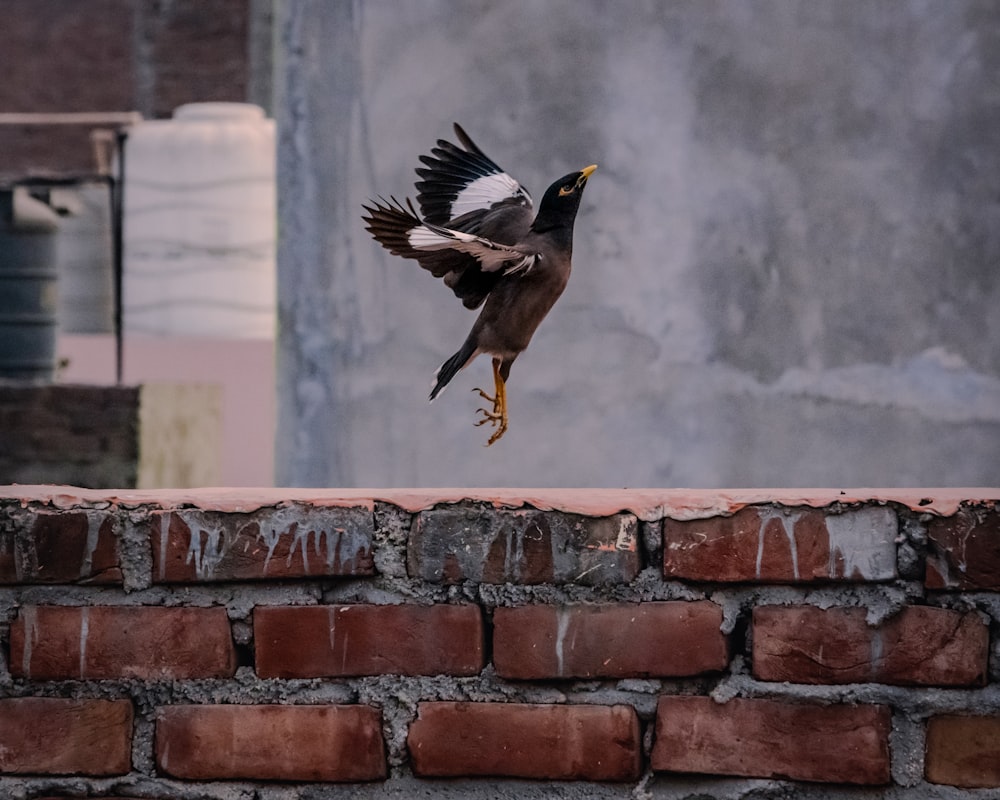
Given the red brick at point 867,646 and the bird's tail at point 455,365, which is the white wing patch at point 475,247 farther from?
the red brick at point 867,646

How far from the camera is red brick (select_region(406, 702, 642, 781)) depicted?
0.95m

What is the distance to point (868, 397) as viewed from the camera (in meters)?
2.18

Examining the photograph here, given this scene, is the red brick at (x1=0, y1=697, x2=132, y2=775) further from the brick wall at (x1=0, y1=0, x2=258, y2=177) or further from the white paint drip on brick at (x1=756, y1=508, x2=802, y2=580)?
the brick wall at (x1=0, y1=0, x2=258, y2=177)

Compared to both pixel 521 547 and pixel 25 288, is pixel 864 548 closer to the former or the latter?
pixel 521 547

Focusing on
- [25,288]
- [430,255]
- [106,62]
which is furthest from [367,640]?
[106,62]

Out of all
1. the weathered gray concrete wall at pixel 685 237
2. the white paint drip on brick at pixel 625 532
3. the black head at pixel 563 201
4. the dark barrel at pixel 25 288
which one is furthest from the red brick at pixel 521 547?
the dark barrel at pixel 25 288

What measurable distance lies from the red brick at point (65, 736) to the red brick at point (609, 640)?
1.03ft

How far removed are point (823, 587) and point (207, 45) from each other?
8.53 metres

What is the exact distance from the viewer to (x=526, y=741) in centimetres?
96

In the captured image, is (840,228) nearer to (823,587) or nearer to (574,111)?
(574,111)

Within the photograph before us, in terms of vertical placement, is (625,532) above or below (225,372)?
below

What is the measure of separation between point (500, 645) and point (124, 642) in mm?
306

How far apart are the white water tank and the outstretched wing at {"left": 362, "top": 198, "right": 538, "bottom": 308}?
481cm

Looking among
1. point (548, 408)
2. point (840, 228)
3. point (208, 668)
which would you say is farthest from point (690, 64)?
point (208, 668)
